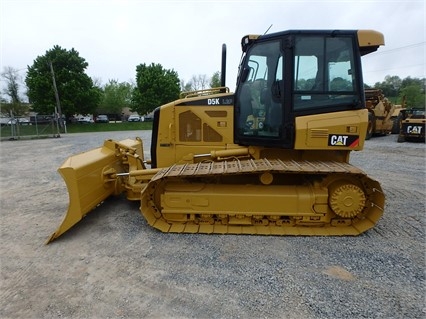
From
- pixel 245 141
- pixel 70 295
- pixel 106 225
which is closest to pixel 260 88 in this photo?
A: pixel 245 141

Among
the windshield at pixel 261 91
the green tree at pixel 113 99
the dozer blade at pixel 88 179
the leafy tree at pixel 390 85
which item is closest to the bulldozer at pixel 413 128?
the windshield at pixel 261 91

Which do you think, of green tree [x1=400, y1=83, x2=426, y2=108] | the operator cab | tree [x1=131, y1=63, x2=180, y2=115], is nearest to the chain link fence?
tree [x1=131, y1=63, x2=180, y2=115]

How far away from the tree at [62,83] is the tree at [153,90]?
7.59 metres

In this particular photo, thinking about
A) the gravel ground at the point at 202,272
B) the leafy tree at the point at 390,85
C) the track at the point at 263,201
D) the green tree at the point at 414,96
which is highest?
the leafy tree at the point at 390,85

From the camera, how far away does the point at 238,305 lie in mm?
2596

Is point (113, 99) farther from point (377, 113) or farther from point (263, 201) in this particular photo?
point (263, 201)

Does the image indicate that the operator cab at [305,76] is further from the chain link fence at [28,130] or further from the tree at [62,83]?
the tree at [62,83]

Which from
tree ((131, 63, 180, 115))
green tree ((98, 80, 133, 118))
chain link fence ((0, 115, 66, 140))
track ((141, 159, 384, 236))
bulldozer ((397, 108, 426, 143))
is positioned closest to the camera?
track ((141, 159, 384, 236))

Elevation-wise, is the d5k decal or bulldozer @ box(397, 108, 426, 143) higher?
the d5k decal

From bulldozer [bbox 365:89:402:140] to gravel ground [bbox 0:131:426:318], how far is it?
13869 mm

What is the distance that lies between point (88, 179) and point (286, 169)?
289 centimetres

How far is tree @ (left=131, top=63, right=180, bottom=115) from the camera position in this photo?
39594 millimetres

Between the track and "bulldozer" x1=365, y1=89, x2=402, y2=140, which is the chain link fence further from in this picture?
"bulldozer" x1=365, y1=89, x2=402, y2=140

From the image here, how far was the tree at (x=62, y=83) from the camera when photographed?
1243 inches
